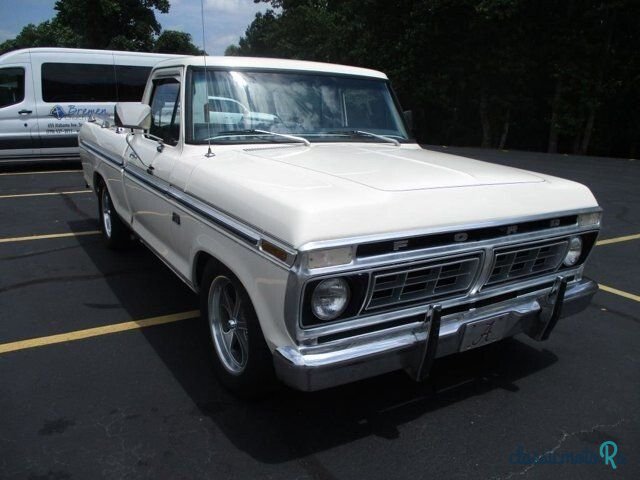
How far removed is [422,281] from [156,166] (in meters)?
2.14

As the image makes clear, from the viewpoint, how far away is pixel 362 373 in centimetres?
233

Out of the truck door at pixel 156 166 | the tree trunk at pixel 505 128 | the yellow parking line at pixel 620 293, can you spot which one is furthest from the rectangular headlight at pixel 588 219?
the tree trunk at pixel 505 128

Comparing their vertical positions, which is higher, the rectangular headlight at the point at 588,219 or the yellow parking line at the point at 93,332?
the rectangular headlight at the point at 588,219

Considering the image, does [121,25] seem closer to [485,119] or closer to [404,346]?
[485,119]

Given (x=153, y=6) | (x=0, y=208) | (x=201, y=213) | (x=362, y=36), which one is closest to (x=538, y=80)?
(x=362, y=36)

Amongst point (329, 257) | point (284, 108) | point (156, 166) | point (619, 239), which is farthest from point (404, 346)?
point (619, 239)

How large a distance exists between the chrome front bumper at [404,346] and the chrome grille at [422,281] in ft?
0.40

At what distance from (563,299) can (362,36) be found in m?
22.8

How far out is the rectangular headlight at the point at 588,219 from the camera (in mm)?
2973

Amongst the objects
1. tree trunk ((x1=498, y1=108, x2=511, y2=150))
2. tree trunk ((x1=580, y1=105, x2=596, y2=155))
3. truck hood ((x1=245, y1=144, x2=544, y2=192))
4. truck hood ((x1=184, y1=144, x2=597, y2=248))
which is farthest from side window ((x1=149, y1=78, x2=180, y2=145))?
tree trunk ((x1=498, y1=108, x2=511, y2=150))

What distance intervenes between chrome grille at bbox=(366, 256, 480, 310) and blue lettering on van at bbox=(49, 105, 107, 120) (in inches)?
433

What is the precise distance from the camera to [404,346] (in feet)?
7.82

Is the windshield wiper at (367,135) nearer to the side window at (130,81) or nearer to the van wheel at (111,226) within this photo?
the van wheel at (111,226)

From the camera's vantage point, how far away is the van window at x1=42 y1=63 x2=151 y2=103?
10969mm
